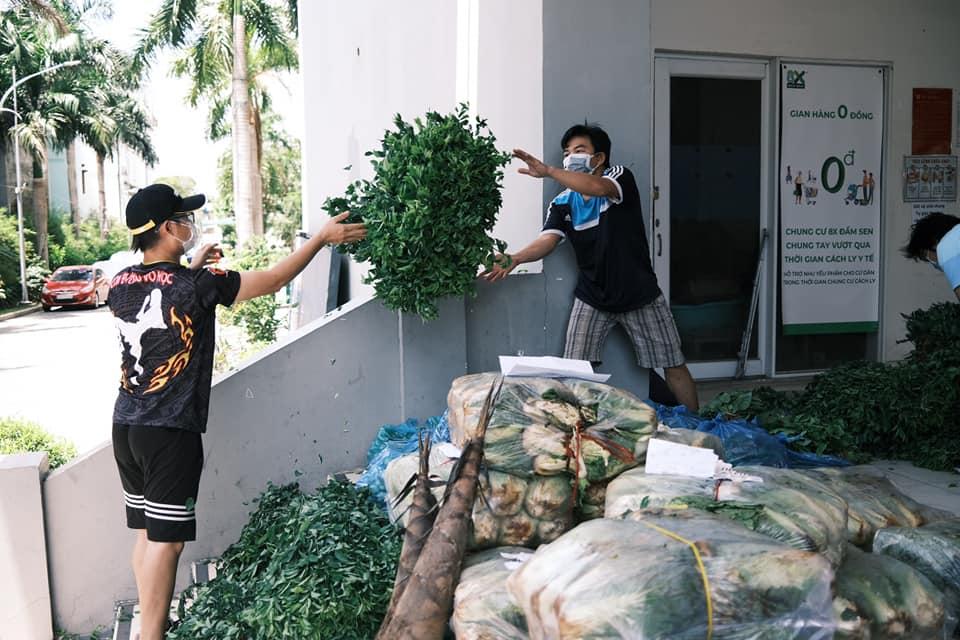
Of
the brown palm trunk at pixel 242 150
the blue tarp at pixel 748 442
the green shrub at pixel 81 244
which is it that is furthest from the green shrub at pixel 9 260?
the blue tarp at pixel 748 442

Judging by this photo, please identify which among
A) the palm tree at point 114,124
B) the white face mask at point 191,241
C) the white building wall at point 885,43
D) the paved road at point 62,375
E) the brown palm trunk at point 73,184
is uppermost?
the palm tree at point 114,124

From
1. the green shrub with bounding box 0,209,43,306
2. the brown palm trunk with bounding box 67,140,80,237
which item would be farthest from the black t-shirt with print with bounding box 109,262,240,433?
the brown palm trunk with bounding box 67,140,80,237

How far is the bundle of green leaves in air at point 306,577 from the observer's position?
327cm

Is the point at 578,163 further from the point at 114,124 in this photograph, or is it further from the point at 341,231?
the point at 114,124

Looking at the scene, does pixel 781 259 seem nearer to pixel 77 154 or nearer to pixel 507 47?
pixel 507 47

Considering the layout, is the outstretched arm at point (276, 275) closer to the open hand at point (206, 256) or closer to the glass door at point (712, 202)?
the open hand at point (206, 256)

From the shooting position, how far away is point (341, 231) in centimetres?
454

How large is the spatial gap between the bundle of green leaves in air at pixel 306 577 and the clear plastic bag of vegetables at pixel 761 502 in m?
1.01

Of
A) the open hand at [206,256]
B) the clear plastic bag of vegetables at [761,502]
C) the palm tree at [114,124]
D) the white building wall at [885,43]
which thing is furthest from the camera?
the palm tree at [114,124]

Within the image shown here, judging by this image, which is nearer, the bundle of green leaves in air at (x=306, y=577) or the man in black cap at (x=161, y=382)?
the bundle of green leaves in air at (x=306, y=577)

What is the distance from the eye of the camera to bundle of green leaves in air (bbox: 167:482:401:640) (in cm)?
327

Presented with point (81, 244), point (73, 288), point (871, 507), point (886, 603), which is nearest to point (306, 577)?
point (886, 603)

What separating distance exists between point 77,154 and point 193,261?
6651 cm

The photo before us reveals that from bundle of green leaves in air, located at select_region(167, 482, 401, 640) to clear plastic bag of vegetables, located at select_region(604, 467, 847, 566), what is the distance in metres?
1.01
